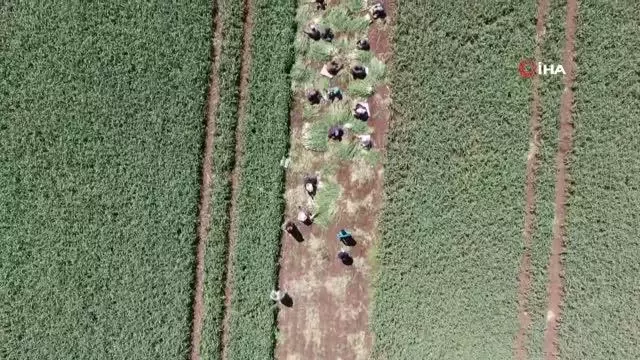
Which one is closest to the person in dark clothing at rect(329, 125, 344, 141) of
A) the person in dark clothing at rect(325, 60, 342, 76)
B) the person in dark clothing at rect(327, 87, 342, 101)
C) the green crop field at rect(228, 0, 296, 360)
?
the person in dark clothing at rect(327, 87, 342, 101)

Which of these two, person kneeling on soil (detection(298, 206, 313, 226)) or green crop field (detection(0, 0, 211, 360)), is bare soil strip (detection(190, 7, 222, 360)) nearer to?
green crop field (detection(0, 0, 211, 360))

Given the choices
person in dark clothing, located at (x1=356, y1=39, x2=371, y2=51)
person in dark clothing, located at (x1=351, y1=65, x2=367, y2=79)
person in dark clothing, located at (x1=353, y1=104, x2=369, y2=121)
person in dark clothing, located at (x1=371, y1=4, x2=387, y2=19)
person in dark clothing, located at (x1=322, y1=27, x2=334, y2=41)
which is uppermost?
person in dark clothing, located at (x1=371, y1=4, x2=387, y2=19)

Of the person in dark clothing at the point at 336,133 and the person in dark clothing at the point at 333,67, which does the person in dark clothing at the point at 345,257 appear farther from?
the person in dark clothing at the point at 333,67

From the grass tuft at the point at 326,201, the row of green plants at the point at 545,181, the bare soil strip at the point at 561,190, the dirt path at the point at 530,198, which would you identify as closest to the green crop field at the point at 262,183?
the grass tuft at the point at 326,201

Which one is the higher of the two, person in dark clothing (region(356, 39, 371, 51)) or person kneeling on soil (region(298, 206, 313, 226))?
Result: person in dark clothing (region(356, 39, 371, 51))

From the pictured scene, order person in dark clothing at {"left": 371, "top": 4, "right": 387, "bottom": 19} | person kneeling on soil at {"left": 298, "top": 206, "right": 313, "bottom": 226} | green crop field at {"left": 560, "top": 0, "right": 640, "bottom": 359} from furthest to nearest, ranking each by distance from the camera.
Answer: person kneeling on soil at {"left": 298, "top": 206, "right": 313, "bottom": 226} → person in dark clothing at {"left": 371, "top": 4, "right": 387, "bottom": 19} → green crop field at {"left": 560, "top": 0, "right": 640, "bottom": 359}

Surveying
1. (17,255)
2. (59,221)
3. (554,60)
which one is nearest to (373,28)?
(554,60)

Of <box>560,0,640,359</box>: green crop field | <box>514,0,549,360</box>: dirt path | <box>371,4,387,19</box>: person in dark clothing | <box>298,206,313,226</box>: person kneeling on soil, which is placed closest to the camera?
<box>560,0,640,359</box>: green crop field
